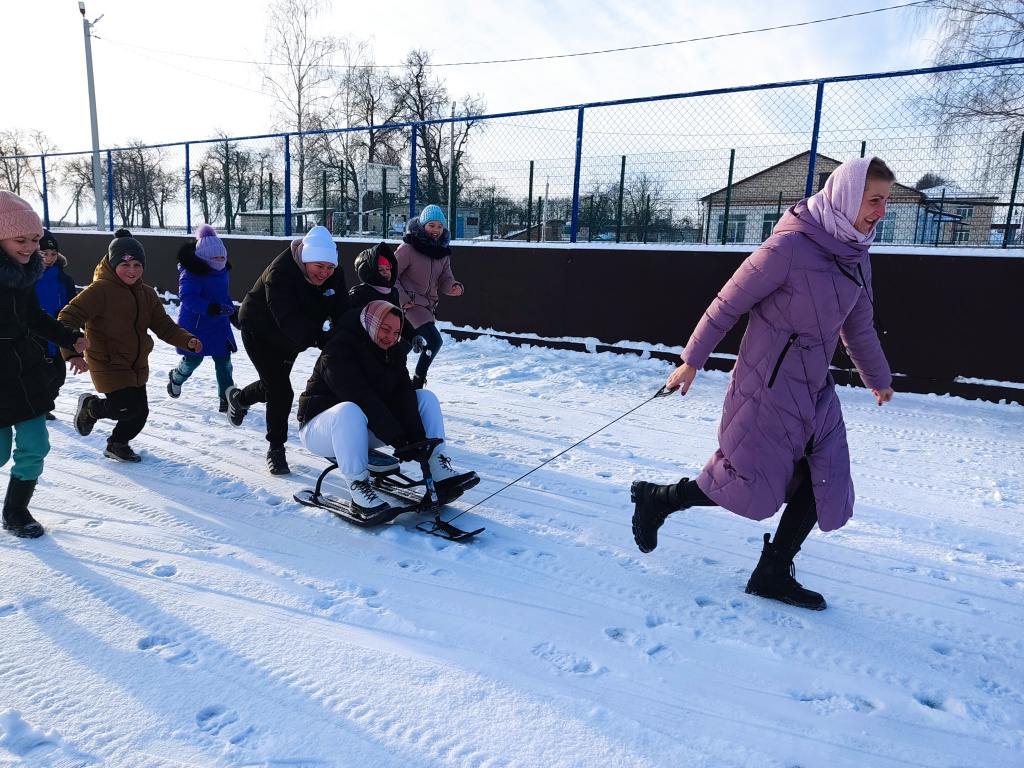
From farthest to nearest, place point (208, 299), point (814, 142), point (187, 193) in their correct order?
point (187, 193), point (814, 142), point (208, 299)

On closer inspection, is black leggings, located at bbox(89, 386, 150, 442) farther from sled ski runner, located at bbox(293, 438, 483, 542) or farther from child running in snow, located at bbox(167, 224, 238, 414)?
sled ski runner, located at bbox(293, 438, 483, 542)

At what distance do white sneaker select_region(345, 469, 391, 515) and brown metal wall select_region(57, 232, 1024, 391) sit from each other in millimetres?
5185

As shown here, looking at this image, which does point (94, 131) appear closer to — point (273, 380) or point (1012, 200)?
point (273, 380)

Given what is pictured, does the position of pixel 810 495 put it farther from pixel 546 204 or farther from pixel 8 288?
pixel 546 204

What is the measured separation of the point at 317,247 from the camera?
4246mm

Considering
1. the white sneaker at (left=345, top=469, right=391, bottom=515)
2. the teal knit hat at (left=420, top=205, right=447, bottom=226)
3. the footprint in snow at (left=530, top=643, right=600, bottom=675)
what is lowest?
the footprint in snow at (left=530, top=643, right=600, bottom=675)

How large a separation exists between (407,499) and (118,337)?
7.55 ft

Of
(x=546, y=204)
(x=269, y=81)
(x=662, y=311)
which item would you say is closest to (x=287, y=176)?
(x=546, y=204)

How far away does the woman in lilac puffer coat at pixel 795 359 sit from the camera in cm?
265

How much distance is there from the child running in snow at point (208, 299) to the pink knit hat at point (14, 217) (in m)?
2.41

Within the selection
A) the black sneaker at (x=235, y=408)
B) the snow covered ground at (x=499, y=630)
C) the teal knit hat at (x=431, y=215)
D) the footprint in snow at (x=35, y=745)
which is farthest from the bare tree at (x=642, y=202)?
the footprint in snow at (x=35, y=745)

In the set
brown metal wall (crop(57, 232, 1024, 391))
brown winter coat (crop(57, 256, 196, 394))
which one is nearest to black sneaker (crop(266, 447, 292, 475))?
brown winter coat (crop(57, 256, 196, 394))

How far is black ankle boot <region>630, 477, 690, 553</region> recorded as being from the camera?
10.3 feet

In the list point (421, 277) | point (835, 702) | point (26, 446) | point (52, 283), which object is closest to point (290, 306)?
point (26, 446)
